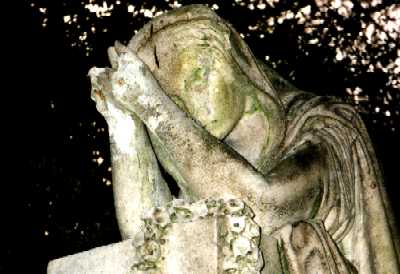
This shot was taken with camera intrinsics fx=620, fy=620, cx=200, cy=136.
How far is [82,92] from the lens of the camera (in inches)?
514

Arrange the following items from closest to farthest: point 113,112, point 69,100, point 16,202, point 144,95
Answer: point 144,95, point 113,112, point 16,202, point 69,100

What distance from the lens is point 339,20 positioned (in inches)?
536

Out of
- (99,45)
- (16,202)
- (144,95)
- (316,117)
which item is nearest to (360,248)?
(316,117)

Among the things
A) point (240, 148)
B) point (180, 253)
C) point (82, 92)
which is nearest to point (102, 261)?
point (180, 253)

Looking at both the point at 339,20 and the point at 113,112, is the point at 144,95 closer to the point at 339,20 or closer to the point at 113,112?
the point at 113,112

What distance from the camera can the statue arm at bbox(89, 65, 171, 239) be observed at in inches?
132

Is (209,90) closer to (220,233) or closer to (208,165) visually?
(208,165)

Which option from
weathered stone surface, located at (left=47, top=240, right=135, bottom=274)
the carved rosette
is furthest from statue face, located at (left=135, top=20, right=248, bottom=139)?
weathered stone surface, located at (left=47, top=240, right=135, bottom=274)

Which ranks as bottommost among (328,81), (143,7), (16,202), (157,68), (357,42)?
(16,202)

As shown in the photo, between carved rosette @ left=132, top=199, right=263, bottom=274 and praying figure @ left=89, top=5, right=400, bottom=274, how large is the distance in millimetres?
159

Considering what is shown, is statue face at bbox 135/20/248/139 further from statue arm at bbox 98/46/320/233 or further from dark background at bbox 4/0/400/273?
dark background at bbox 4/0/400/273

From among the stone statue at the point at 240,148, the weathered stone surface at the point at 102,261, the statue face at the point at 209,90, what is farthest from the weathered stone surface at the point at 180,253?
the statue face at the point at 209,90

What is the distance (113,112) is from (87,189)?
9908 mm

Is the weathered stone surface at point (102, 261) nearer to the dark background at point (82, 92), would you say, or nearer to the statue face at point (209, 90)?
the statue face at point (209, 90)
